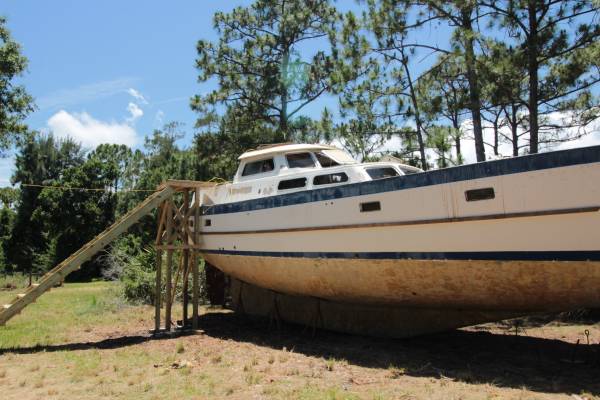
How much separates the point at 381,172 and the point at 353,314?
2.64 metres

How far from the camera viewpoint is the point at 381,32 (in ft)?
39.7

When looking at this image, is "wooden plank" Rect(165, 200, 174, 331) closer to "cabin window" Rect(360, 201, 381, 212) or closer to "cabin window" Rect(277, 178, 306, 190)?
"cabin window" Rect(277, 178, 306, 190)

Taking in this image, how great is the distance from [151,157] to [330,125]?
32477 mm

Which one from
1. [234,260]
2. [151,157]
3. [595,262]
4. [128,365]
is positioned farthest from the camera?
[151,157]

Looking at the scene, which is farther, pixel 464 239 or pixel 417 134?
pixel 417 134

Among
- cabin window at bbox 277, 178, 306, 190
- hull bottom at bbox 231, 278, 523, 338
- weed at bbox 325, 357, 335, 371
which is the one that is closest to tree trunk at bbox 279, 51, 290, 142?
hull bottom at bbox 231, 278, 523, 338

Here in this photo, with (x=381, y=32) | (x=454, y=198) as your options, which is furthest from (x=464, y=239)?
(x=381, y=32)

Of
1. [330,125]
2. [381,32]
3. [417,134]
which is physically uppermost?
[381,32]

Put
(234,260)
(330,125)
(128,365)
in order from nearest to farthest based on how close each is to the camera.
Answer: (128,365) → (234,260) → (330,125)

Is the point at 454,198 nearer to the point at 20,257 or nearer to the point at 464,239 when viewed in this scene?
the point at 464,239

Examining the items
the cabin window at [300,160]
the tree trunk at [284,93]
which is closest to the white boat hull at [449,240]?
the cabin window at [300,160]

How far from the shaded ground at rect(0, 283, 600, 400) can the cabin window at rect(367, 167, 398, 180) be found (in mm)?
2829

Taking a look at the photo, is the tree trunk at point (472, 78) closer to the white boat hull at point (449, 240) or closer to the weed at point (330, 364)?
the white boat hull at point (449, 240)

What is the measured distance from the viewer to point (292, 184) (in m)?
9.15
